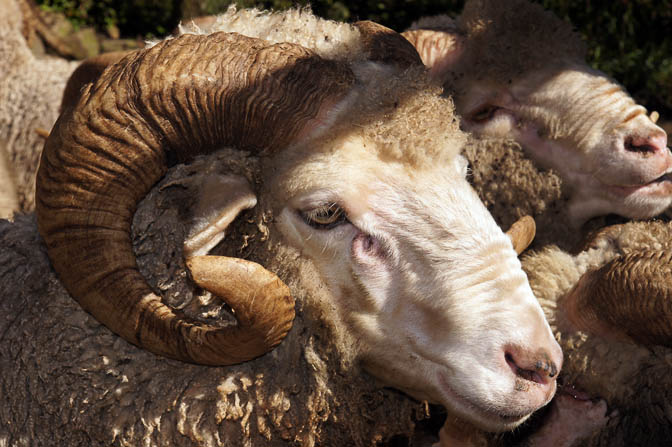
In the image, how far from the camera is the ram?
2.45 m

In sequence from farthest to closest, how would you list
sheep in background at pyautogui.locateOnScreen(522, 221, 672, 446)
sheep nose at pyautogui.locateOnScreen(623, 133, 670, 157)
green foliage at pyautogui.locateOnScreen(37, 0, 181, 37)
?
green foliage at pyautogui.locateOnScreen(37, 0, 181, 37)
sheep nose at pyautogui.locateOnScreen(623, 133, 670, 157)
sheep in background at pyautogui.locateOnScreen(522, 221, 672, 446)

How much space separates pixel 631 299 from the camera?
9.00ft

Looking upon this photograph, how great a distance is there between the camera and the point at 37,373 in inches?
108

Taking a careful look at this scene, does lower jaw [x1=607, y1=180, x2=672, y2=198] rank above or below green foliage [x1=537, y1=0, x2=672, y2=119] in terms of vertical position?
above

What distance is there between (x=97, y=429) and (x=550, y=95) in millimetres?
2817

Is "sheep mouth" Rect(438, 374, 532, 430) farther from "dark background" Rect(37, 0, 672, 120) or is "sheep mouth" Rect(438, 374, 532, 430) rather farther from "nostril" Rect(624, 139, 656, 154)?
"dark background" Rect(37, 0, 672, 120)

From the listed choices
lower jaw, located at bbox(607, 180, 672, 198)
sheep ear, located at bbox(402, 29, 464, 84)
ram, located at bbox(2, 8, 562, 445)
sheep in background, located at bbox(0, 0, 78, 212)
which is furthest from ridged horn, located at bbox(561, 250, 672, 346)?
sheep in background, located at bbox(0, 0, 78, 212)

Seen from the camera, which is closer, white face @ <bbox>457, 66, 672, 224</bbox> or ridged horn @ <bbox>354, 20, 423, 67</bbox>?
ridged horn @ <bbox>354, 20, 423, 67</bbox>

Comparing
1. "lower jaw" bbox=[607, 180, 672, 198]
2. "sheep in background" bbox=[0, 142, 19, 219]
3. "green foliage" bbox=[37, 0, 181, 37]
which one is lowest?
"green foliage" bbox=[37, 0, 181, 37]

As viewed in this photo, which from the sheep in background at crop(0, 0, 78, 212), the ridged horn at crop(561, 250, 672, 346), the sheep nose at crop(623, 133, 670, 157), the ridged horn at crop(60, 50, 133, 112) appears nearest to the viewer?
the ridged horn at crop(561, 250, 672, 346)

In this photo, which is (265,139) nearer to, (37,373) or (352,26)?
(352,26)

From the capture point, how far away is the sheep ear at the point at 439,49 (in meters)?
4.19

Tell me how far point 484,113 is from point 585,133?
1.86 ft

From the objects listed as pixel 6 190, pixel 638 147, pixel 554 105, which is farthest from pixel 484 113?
pixel 6 190
